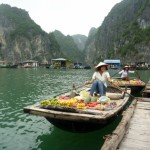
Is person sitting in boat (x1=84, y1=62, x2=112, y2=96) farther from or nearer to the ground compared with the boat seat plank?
farther from the ground

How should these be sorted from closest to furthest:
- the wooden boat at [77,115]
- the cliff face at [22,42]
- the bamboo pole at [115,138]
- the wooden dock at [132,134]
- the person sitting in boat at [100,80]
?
the bamboo pole at [115,138], the wooden dock at [132,134], the wooden boat at [77,115], the person sitting in boat at [100,80], the cliff face at [22,42]

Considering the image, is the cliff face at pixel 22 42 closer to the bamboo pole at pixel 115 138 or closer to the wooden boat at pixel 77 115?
the wooden boat at pixel 77 115

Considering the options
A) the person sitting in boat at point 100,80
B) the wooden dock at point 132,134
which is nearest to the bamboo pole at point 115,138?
the wooden dock at point 132,134

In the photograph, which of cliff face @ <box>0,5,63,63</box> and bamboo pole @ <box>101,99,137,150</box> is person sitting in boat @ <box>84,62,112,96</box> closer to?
bamboo pole @ <box>101,99,137,150</box>

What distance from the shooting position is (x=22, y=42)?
177250 mm

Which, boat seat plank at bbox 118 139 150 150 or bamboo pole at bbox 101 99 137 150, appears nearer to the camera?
bamboo pole at bbox 101 99 137 150

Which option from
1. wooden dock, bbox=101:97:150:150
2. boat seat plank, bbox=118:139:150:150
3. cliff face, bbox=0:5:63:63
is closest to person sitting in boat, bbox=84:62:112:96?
wooden dock, bbox=101:97:150:150

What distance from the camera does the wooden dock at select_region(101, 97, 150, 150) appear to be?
674 cm

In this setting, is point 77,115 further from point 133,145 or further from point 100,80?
point 100,80

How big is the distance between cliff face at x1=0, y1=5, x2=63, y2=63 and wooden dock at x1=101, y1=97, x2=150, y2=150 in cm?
16041

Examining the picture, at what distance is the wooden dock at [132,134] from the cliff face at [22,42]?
526 ft

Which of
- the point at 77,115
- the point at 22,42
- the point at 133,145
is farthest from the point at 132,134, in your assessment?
the point at 22,42

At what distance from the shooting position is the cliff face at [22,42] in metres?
169

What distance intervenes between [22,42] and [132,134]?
175 metres
